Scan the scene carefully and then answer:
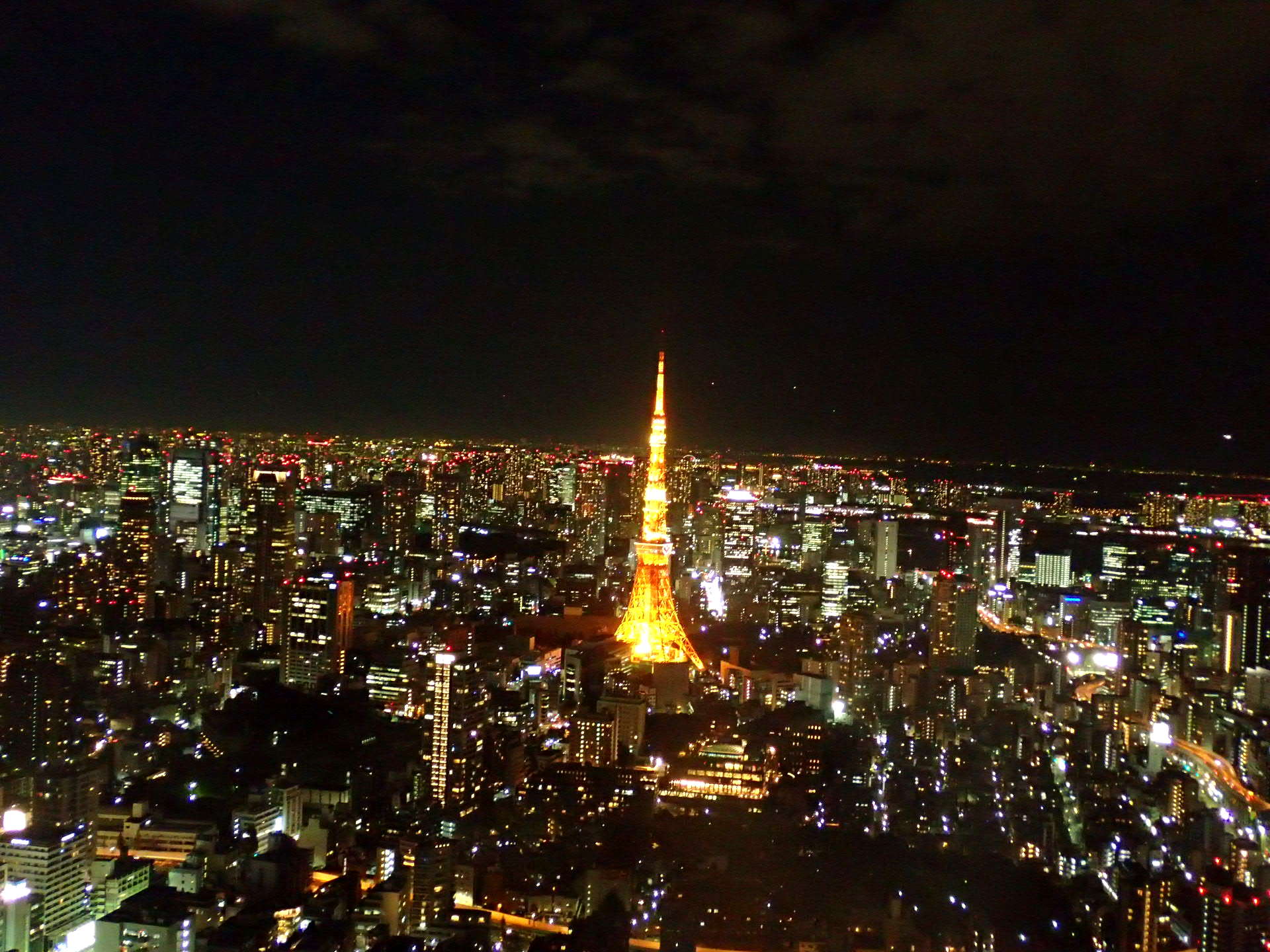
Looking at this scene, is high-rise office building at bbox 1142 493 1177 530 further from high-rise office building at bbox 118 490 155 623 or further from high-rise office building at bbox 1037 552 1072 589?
high-rise office building at bbox 118 490 155 623

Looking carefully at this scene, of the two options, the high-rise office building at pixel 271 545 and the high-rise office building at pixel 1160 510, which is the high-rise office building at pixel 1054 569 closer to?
the high-rise office building at pixel 1160 510

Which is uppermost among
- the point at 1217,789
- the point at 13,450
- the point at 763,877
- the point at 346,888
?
the point at 13,450

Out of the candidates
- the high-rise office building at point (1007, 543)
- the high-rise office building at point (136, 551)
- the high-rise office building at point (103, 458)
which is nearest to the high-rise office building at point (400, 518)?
the high-rise office building at point (136, 551)

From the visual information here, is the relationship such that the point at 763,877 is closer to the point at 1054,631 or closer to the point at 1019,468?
the point at 1019,468

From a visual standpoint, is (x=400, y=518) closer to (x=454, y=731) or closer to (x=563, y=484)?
(x=563, y=484)

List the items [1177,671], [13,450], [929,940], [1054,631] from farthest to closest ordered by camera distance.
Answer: [1054,631]
[1177,671]
[13,450]
[929,940]

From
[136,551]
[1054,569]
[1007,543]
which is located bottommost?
[136,551]

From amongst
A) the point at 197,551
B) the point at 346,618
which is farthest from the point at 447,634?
the point at 197,551

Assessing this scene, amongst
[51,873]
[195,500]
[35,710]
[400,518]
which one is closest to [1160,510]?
[51,873]
